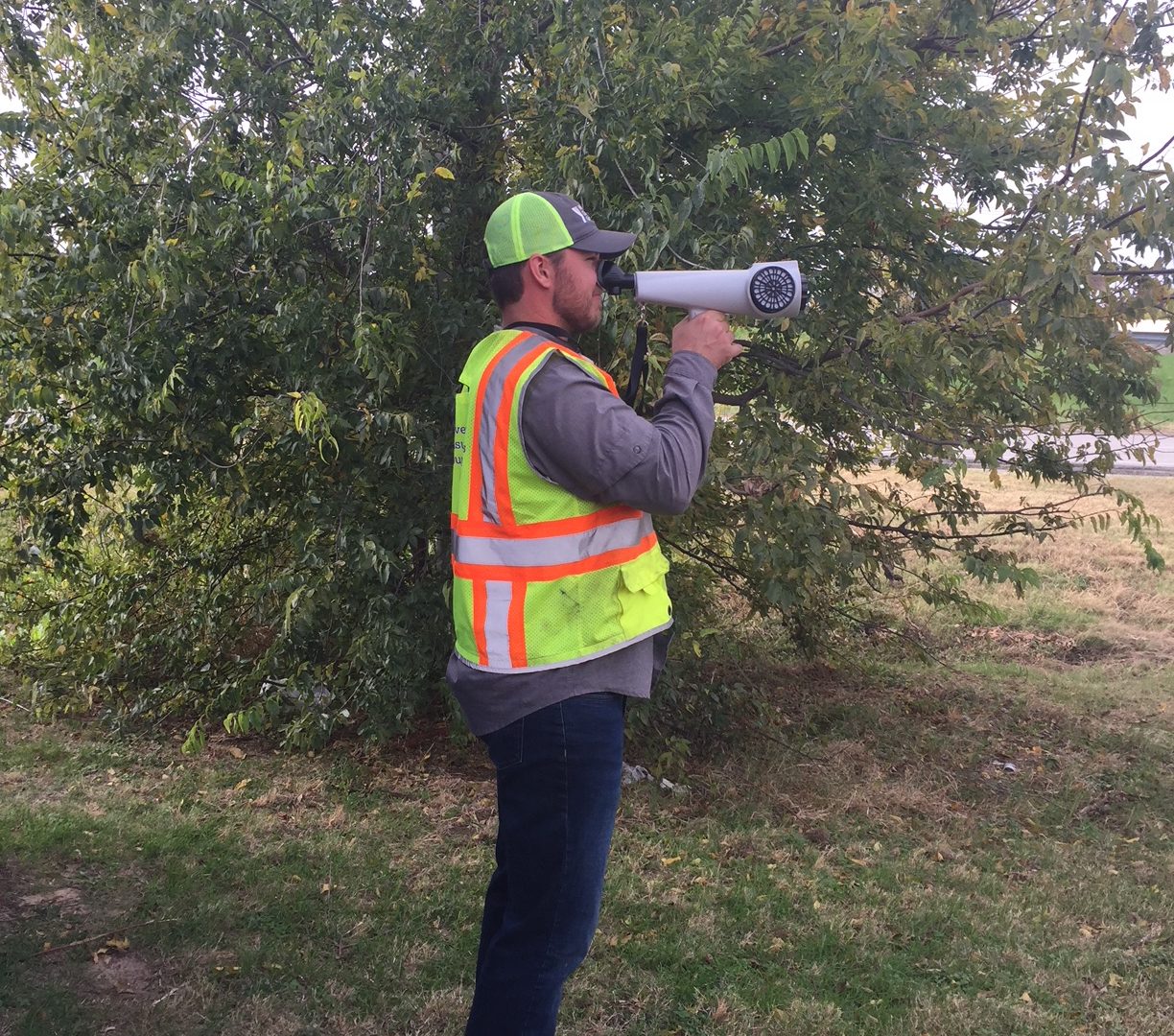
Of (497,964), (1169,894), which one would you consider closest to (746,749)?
(1169,894)

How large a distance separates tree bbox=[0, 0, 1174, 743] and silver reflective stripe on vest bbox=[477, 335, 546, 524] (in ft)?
4.36

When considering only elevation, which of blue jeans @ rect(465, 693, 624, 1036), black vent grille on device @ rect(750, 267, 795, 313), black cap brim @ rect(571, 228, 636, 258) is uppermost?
black cap brim @ rect(571, 228, 636, 258)

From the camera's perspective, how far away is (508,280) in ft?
7.39

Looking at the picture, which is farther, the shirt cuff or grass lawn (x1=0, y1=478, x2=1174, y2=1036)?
grass lawn (x1=0, y1=478, x2=1174, y2=1036)

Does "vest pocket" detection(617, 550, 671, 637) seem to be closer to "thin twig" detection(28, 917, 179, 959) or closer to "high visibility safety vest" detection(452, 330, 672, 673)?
"high visibility safety vest" detection(452, 330, 672, 673)

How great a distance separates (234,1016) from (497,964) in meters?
1.32

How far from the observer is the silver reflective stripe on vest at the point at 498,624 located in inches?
84.3

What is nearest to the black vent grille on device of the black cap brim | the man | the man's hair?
the man

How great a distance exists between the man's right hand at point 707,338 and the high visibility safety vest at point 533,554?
201mm

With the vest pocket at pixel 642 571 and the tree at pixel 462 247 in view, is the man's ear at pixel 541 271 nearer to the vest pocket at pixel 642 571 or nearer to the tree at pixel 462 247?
the vest pocket at pixel 642 571

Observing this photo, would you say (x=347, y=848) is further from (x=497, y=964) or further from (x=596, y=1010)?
(x=497, y=964)

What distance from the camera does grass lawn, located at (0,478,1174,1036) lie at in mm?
3266

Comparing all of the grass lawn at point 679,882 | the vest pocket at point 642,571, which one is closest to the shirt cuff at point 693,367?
the vest pocket at point 642,571

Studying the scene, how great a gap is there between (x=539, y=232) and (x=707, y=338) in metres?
0.41
